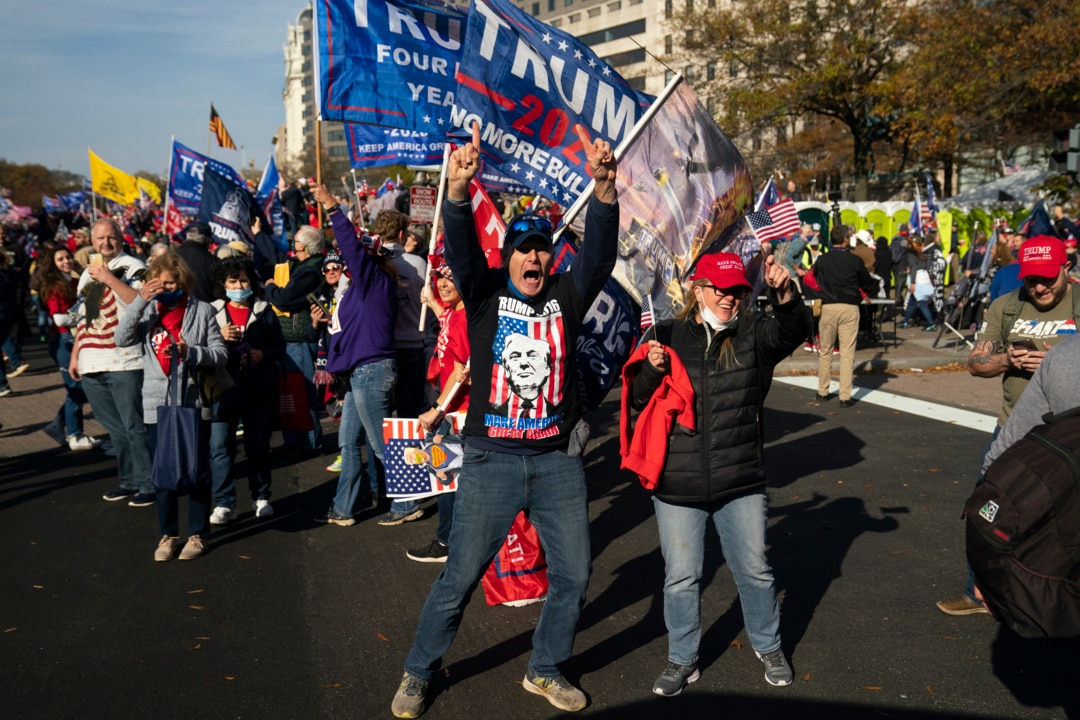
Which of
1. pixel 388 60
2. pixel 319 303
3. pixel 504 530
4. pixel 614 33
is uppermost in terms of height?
pixel 614 33

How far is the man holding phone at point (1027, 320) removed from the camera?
4.76 m

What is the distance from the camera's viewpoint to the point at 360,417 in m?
6.53

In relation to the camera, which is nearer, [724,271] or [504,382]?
[504,382]

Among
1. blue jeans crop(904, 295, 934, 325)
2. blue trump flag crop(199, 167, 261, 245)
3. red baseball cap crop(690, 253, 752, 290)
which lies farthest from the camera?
blue jeans crop(904, 295, 934, 325)

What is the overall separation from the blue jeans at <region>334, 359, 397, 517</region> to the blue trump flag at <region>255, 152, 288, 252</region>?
8636mm

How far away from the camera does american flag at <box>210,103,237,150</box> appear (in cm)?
1852

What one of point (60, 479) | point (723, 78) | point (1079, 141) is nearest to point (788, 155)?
point (723, 78)

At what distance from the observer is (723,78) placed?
36750mm

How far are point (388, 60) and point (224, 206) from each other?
5.26 m

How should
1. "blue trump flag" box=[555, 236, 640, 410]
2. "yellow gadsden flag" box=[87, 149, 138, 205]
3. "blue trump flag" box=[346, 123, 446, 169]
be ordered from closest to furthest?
1. "blue trump flag" box=[555, 236, 640, 410]
2. "blue trump flag" box=[346, 123, 446, 169]
3. "yellow gadsden flag" box=[87, 149, 138, 205]

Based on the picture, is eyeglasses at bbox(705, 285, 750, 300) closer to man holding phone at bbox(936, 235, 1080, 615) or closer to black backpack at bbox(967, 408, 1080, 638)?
black backpack at bbox(967, 408, 1080, 638)

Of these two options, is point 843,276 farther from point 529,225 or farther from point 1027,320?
point 529,225

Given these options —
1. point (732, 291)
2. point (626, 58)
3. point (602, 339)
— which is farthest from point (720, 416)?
point (626, 58)

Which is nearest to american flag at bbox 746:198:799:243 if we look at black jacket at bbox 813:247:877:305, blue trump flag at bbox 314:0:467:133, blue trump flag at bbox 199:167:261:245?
black jacket at bbox 813:247:877:305
